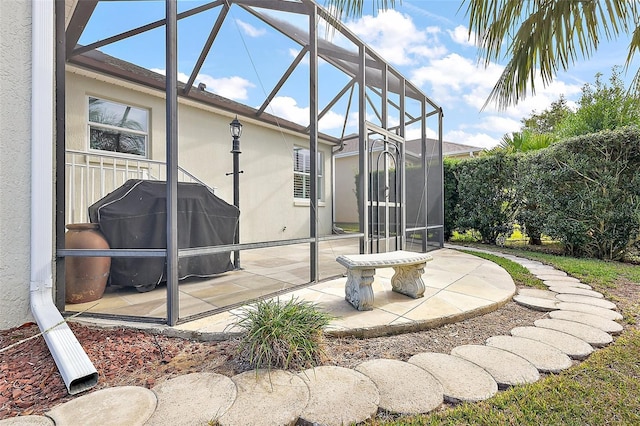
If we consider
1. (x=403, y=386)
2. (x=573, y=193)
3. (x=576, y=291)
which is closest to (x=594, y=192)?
(x=573, y=193)

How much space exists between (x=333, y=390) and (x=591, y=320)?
2438 mm

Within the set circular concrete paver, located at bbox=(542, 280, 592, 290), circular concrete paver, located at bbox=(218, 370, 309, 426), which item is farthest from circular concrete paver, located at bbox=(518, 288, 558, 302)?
circular concrete paver, located at bbox=(218, 370, 309, 426)

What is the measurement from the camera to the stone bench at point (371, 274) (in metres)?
2.56

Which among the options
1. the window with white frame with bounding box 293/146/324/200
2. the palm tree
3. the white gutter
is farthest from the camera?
the window with white frame with bounding box 293/146/324/200

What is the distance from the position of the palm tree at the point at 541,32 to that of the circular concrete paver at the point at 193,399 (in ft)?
9.75

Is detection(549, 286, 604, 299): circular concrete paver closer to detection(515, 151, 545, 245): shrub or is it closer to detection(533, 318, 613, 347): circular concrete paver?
detection(533, 318, 613, 347): circular concrete paver

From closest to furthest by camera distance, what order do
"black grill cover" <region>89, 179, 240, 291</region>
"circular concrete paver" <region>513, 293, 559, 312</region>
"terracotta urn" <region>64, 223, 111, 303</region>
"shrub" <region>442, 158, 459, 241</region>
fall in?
"terracotta urn" <region>64, 223, 111, 303</region>
"circular concrete paver" <region>513, 293, 559, 312</region>
"black grill cover" <region>89, 179, 240, 291</region>
"shrub" <region>442, 158, 459, 241</region>

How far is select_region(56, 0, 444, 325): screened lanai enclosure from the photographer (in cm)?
261

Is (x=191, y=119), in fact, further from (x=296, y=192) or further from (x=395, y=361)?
(x=395, y=361)

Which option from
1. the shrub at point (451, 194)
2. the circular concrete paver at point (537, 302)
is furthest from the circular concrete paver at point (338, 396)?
the shrub at point (451, 194)

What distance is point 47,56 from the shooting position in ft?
7.59

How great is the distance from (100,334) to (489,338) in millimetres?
2864

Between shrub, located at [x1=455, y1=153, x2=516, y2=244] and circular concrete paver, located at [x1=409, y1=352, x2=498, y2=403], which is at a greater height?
shrub, located at [x1=455, y1=153, x2=516, y2=244]

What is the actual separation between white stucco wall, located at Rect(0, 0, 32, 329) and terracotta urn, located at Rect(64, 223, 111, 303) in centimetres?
49
